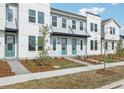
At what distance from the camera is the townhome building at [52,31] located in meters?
26.5

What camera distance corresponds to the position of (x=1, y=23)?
24.7m

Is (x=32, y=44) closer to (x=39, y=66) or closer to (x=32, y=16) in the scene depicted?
(x=32, y=16)

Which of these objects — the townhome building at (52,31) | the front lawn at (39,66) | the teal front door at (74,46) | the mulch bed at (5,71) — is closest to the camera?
the mulch bed at (5,71)

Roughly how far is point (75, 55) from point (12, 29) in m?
12.8

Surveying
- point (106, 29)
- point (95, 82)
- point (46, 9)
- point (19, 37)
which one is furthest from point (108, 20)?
point (95, 82)

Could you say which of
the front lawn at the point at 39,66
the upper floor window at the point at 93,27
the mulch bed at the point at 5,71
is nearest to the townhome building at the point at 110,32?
the upper floor window at the point at 93,27

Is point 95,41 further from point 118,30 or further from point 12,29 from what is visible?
point 12,29

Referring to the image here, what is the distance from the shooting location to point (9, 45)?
2661 centimetres

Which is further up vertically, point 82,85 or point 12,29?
point 12,29

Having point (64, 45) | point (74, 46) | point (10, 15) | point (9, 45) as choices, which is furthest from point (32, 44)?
point (74, 46)

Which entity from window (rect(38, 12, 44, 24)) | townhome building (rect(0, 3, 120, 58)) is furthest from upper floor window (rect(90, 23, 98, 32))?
window (rect(38, 12, 44, 24))

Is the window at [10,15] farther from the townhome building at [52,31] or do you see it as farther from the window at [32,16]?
the window at [32,16]

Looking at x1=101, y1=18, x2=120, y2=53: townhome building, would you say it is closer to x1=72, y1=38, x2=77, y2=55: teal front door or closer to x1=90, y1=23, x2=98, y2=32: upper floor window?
x1=90, y1=23, x2=98, y2=32: upper floor window

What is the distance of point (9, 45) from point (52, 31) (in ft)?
22.2
